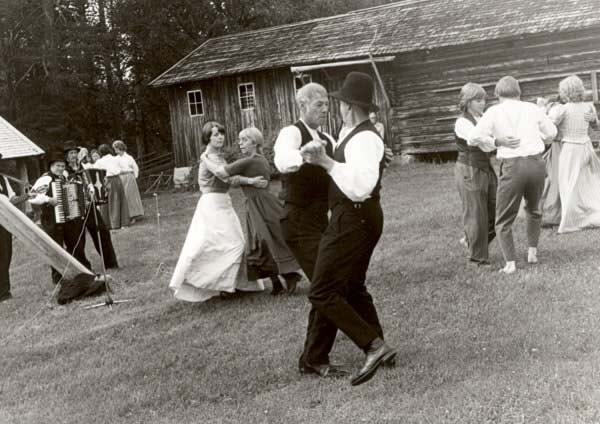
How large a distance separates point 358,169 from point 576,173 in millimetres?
5564

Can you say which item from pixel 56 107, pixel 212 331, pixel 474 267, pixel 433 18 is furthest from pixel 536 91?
pixel 56 107

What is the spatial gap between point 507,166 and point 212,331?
3307 mm

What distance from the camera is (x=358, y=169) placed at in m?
4.92

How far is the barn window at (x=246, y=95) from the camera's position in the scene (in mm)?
27498

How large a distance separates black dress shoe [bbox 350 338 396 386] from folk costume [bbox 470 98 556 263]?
276 centimetres

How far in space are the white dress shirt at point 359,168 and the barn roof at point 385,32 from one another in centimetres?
1476

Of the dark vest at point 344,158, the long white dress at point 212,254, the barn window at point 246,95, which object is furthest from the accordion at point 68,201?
the barn window at point 246,95

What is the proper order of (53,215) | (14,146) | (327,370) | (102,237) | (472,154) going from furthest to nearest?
1. (14,146)
2. (102,237)
3. (53,215)
4. (472,154)
5. (327,370)

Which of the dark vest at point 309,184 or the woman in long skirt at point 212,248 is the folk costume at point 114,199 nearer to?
the woman in long skirt at point 212,248

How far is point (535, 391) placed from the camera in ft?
15.0

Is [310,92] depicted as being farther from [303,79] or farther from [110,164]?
[303,79]

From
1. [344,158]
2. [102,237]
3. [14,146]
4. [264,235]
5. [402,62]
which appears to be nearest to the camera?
[344,158]

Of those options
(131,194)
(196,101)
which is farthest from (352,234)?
(196,101)

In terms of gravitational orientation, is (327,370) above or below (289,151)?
below
